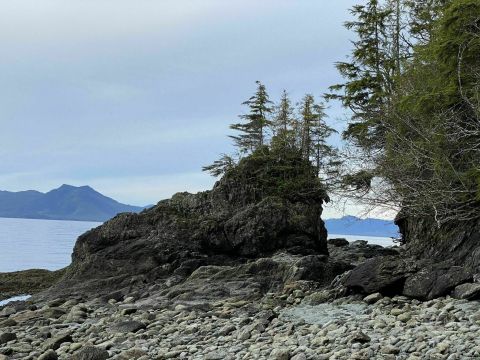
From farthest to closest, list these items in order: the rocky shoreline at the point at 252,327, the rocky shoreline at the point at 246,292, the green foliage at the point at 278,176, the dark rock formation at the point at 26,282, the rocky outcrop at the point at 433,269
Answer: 1. the dark rock formation at the point at 26,282
2. the green foliage at the point at 278,176
3. the rocky outcrop at the point at 433,269
4. the rocky shoreline at the point at 246,292
5. the rocky shoreline at the point at 252,327

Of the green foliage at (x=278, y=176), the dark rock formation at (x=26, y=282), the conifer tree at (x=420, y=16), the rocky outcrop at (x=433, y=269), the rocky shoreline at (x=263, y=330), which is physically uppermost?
the conifer tree at (x=420, y=16)

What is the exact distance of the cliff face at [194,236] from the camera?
25.1m

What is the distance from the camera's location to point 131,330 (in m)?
14.5

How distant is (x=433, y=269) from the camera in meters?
14.0

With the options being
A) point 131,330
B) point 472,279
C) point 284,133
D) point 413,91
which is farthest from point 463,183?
point 284,133

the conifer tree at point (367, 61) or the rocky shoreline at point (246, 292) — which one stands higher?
the conifer tree at point (367, 61)

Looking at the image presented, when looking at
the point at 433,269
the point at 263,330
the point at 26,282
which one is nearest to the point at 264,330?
the point at 263,330

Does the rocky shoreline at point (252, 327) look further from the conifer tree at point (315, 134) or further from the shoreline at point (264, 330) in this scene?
the conifer tree at point (315, 134)

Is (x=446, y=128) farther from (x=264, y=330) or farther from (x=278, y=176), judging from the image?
(x=278, y=176)

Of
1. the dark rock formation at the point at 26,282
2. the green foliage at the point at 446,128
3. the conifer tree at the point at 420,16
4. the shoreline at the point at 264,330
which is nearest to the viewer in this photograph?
the shoreline at the point at 264,330

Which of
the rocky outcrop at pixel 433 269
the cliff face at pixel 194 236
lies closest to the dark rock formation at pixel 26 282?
the cliff face at pixel 194 236

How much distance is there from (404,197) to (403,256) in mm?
2262

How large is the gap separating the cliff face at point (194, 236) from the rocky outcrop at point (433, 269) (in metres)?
10.8

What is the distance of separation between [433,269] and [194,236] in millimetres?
15391
